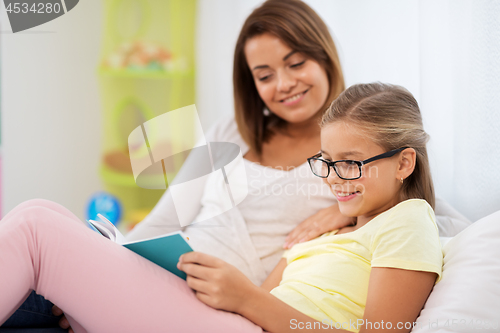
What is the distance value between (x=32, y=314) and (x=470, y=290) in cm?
82

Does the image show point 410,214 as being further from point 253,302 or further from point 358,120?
point 253,302

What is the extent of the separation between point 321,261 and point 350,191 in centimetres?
15

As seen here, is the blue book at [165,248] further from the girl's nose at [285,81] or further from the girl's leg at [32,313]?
the girl's nose at [285,81]

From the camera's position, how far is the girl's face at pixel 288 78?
1.28 metres

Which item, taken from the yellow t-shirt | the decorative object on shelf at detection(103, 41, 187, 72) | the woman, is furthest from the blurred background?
the yellow t-shirt

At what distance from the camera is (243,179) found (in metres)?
1.32

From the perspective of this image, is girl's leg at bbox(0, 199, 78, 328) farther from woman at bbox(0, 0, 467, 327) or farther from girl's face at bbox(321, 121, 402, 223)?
girl's face at bbox(321, 121, 402, 223)

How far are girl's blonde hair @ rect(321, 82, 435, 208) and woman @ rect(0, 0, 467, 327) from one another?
0.77 feet

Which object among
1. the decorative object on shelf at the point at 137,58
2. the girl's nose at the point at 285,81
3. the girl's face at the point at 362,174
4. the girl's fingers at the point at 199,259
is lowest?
the girl's fingers at the point at 199,259

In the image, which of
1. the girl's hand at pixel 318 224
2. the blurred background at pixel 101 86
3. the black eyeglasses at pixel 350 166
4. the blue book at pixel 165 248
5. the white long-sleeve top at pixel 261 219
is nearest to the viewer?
the blue book at pixel 165 248

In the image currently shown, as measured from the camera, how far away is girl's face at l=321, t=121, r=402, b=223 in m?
0.87

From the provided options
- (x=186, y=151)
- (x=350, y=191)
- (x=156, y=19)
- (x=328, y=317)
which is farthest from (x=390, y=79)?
(x=156, y=19)

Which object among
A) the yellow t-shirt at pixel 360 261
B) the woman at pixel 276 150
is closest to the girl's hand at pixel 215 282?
the yellow t-shirt at pixel 360 261

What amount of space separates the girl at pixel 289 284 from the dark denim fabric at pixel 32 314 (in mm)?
125
